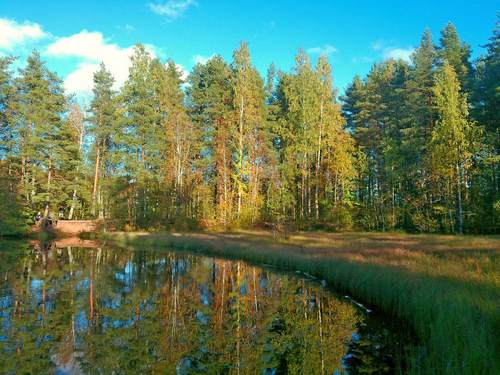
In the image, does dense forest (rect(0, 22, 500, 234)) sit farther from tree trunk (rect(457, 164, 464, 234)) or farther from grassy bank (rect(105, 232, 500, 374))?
grassy bank (rect(105, 232, 500, 374))

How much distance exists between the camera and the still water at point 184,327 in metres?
7.63

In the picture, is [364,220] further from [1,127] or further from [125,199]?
[1,127]

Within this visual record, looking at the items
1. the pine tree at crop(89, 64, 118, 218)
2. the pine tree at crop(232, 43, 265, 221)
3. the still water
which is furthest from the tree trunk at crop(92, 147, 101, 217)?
Result: the still water

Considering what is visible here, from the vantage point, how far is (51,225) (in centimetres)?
4244

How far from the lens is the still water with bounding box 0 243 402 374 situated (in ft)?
25.0

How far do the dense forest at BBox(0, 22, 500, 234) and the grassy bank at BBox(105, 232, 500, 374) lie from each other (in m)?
17.3

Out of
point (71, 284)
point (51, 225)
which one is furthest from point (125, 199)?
point (71, 284)

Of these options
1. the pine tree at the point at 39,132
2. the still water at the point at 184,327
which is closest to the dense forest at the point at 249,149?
the pine tree at the point at 39,132

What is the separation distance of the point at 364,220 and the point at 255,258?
20582 mm

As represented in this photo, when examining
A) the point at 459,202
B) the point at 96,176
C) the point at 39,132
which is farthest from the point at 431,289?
the point at 96,176

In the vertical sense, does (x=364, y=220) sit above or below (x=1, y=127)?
below

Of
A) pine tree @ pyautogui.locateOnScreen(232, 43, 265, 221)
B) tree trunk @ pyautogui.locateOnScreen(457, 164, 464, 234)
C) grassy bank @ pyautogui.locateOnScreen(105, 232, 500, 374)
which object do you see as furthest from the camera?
pine tree @ pyautogui.locateOnScreen(232, 43, 265, 221)

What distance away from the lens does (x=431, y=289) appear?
10203 millimetres

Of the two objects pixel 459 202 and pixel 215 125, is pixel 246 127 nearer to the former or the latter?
pixel 215 125
